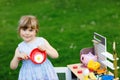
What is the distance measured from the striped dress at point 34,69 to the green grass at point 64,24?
1635mm

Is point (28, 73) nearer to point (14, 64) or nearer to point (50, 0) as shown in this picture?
point (14, 64)

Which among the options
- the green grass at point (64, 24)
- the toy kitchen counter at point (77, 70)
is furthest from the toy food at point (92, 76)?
the green grass at point (64, 24)

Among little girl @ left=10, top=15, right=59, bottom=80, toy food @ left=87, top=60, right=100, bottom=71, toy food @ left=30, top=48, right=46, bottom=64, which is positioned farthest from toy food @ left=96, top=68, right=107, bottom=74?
toy food @ left=30, top=48, right=46, bottom=64

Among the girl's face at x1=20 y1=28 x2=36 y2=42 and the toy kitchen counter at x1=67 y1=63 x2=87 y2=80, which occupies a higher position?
the girl's face at x1=20 y1=28 x2=36 y2=42

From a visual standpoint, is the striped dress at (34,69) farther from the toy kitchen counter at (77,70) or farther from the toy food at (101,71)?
the toy food at (101,71)

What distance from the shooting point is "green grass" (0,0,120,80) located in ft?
25.3

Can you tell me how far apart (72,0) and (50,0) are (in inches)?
27.4

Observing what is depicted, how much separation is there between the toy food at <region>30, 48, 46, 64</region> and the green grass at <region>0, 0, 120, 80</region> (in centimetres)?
176

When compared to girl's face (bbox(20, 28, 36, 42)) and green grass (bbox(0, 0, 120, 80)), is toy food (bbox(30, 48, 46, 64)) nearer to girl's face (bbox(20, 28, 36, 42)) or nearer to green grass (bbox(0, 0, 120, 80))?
girl's face (bbox(20, 28, 36, 42))

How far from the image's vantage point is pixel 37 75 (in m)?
4.99

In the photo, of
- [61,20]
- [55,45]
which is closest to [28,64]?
[55,45]

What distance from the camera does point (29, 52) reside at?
5.07 metres

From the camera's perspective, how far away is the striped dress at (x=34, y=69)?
500 cm

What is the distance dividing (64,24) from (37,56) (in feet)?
15.9
